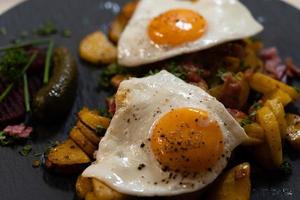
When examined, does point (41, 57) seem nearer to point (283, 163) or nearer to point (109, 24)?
point (109, 24)

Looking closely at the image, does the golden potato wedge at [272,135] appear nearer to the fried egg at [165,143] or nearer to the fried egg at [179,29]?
the fried egg at [165,143]

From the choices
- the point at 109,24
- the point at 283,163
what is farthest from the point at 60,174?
the point at 109,24

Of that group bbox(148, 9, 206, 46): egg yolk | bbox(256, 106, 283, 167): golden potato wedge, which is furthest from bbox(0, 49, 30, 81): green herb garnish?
bbox(256, 106, 283, 167): golden potato wedge

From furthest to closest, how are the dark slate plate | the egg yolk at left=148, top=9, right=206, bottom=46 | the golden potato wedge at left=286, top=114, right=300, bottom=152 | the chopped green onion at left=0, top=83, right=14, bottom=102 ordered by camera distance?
1. the egg yolk at left=148, top=9, right=206, bottom=46
2. the chopped green onion at left=0, top=83, right=14, bottom=102
3. the golden potato wedge at left=286, top=114, right=300, bottom=152
4. the dark slate plate

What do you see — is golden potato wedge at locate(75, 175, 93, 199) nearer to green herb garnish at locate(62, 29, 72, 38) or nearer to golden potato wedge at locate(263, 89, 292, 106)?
golden potato wedge at locate(263, 89, 292, 106)

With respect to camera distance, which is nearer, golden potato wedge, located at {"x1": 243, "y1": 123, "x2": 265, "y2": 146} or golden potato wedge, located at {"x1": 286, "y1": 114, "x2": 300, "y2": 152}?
golden potato wedge, located at {"x1": 243, "y1": 123, "x2": 265, "y2": 146}

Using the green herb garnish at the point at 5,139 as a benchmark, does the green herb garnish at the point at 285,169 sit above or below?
below

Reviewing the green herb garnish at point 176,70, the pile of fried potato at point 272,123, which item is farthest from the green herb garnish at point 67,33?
the pile of fried potato at point 272,123
